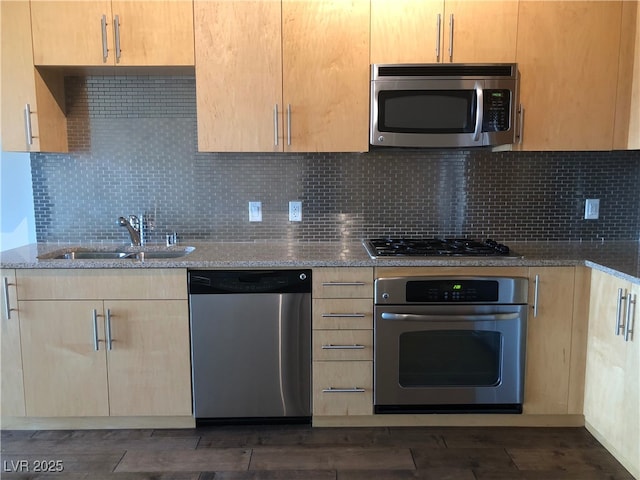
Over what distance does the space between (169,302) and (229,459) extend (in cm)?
76

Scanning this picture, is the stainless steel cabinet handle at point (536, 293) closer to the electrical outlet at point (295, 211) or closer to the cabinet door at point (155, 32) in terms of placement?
the electrical outlet at point (295, 211)

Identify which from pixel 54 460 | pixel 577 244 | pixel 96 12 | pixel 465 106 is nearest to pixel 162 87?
pixel 96 12

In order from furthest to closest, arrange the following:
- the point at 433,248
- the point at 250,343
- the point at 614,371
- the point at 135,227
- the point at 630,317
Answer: the point at 135,227 < the point at 433,248 < the point at 250,343 < the point at 614,371 < the point at 630,317

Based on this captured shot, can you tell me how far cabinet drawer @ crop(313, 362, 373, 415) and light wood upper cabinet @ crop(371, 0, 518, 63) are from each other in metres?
1.51

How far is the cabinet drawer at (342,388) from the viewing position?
7.57 feet

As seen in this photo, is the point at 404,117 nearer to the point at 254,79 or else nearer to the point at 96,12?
the point at 254,79

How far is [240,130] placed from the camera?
241 centimetres

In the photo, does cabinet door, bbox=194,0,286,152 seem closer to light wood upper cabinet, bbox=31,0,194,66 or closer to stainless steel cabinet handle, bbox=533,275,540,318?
light wood upper cabinet, bbox=31,0,194,66

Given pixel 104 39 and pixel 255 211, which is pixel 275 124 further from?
pixel 104 39

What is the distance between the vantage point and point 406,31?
234 centimetres

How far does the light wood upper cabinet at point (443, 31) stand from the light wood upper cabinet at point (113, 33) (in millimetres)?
957

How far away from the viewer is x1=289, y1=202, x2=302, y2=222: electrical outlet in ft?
9.03

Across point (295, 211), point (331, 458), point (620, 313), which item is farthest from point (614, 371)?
point (295, 211)

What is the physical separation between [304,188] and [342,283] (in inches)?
28.7
